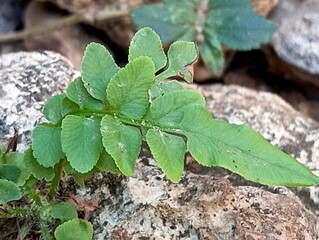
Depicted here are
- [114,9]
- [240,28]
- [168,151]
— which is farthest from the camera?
[114,9]

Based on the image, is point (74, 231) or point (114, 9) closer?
point (74, 231)

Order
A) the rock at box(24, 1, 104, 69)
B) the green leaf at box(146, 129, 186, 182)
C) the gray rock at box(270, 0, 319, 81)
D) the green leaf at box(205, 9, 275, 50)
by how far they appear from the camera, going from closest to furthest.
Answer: the green leaf at box(146, 129, 186, 182), the green leaf at box(205, 9, 275, 50), the gray rock at box(270, 0, 319, 81), the rock at box(24, 1, 104, 69)

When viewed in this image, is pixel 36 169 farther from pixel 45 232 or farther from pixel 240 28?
pixel 240 28

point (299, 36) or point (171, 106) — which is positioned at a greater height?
point (171, 106)

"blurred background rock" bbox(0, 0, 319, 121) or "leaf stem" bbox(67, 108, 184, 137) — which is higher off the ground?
"leaf stem" bbox(67, 108, 184, 137)

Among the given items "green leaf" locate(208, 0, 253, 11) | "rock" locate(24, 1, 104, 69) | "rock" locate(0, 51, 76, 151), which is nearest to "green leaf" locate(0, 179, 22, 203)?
"rock" locate(0, 51, 76, 151)

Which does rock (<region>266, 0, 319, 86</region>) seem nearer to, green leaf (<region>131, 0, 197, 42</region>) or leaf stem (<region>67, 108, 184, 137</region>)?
green leaf (<region>131, 0, 197, 42</region>)

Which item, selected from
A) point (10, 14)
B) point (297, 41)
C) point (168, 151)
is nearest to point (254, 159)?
point (168, 151)
